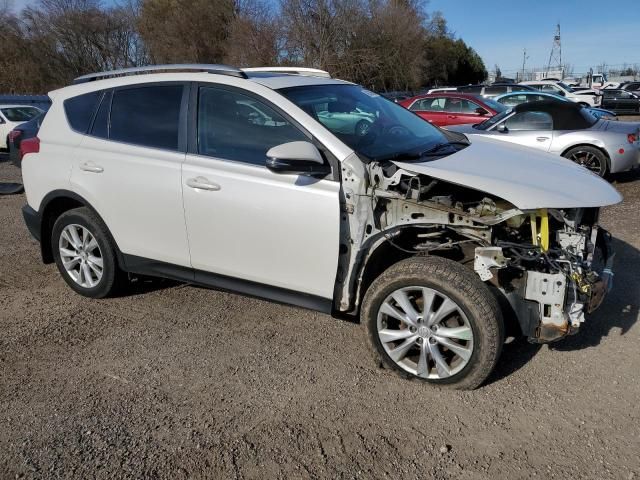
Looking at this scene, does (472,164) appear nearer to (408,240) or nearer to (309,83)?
(408,240)

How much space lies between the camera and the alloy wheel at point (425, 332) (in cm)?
317

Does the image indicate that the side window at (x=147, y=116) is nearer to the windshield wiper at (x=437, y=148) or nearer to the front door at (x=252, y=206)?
the front door at (x=252, y=206)

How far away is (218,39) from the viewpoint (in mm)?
40312

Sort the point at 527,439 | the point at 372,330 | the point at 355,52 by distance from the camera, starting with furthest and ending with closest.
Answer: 1. the point at 355,52
2. the point at 372,330
3. the point at 527,439

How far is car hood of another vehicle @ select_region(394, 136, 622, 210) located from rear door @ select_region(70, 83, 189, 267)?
5.46 ft

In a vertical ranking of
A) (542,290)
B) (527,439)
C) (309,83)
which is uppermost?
(309,83)

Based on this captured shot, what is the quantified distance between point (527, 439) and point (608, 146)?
706cm

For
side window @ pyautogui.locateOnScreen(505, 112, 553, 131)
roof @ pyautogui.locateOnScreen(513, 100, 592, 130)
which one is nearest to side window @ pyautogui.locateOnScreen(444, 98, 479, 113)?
side window @ pyautogui.locateOnScreen(505, 112, 553, 131)

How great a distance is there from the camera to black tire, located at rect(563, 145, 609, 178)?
857 centimetres

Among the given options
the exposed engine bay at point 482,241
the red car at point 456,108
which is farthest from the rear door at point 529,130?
the exposed engine bay at point 482,241

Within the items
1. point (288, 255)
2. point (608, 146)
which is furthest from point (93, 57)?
point (288, 255)

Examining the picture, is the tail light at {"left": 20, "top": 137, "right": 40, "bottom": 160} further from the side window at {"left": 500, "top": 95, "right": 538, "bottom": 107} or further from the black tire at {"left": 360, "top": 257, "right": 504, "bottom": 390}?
the side window at {"left": 500, "top": 95, "right": 538, "bottom": 107}

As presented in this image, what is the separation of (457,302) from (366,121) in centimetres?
157

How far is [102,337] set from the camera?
408 cm
